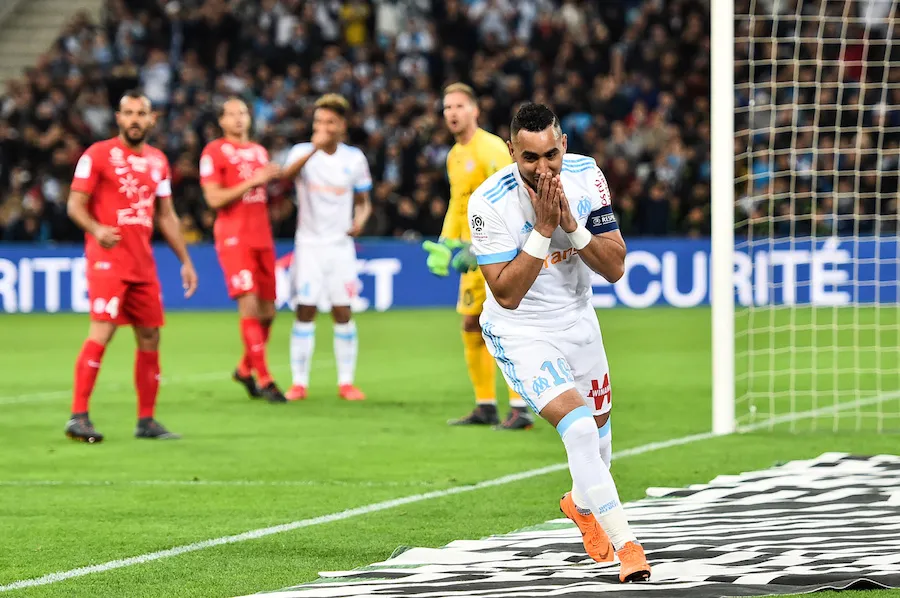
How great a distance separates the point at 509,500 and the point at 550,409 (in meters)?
2.14

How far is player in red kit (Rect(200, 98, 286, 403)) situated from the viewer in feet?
42.0

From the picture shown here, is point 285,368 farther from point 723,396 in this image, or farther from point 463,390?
point 723,396

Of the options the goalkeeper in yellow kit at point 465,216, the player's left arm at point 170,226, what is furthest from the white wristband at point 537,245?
the player's left arm at point 170,226

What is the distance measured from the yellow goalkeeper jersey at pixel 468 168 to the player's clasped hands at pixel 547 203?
488 cm

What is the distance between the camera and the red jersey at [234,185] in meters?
12.9

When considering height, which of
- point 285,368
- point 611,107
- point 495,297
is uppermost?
point 611,107

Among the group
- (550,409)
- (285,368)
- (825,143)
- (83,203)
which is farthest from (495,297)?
(825,143)

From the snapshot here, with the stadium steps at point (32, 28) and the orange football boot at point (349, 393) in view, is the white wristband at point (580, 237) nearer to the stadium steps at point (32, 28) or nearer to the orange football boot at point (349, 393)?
the orange football boot at point (349, 393)

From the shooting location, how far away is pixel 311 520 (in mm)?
7379

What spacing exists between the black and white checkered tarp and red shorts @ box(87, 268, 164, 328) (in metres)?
3.86

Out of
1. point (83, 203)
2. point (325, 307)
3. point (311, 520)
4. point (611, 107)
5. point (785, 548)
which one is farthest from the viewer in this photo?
point (611, 107)

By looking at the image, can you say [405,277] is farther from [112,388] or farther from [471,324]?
[471,324]

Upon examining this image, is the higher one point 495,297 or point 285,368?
point 495,297

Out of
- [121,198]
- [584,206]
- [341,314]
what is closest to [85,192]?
[121,198]
